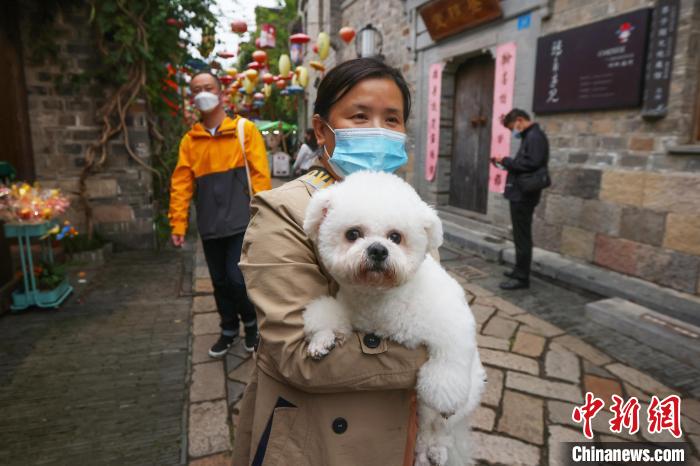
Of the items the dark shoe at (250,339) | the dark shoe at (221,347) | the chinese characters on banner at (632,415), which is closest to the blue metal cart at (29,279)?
the dark shoe at (221,347)

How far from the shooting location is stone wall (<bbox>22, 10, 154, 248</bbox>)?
21.8ft

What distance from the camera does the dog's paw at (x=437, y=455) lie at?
1.37 metres

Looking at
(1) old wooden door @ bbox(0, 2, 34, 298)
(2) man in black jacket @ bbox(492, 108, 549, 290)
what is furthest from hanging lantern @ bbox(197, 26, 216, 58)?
(2) man in black jacket @ bbox(492, 108, 549, 290)

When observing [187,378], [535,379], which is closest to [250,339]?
[187,378]

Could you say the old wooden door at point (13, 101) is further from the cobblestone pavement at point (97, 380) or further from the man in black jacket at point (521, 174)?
the man in black jacket at point (521, 174)

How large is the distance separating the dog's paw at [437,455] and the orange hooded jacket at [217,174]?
2.45m

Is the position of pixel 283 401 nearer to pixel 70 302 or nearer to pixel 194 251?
pixel 70 302

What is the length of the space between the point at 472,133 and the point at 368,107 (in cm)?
770

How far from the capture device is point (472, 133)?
28.3 ft

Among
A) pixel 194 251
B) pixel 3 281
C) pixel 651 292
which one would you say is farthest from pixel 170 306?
pixel 651 292

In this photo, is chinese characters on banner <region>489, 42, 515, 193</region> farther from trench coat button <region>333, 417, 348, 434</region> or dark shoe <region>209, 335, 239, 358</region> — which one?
trench coat button <region>333, 417, 348, 434</region>

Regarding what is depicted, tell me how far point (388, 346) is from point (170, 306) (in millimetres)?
4366

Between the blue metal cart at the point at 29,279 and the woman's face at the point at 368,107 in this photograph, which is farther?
the blue metal cart at the point at 29,279

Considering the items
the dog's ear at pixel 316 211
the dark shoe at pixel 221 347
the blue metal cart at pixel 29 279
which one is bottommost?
the dark shoe at pixel 221 347
